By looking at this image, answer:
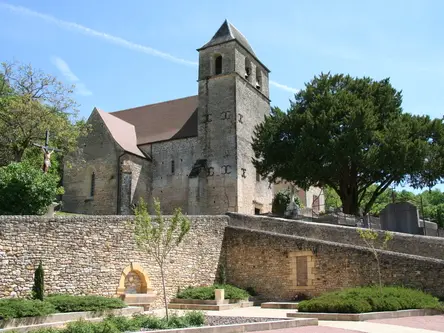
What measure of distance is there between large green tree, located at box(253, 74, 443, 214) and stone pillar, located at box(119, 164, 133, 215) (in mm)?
9179

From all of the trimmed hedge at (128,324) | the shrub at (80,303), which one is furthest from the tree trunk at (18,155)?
the trimmed hedge at (128,324)

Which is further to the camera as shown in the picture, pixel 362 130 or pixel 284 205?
pixel 284 205

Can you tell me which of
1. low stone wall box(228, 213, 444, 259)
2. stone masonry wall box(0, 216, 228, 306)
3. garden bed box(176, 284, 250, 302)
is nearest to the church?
low stone wall box(228, 213, 444, 259)

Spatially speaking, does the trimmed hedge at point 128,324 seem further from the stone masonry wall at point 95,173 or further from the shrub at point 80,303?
the stone masonry wall at point 95,173

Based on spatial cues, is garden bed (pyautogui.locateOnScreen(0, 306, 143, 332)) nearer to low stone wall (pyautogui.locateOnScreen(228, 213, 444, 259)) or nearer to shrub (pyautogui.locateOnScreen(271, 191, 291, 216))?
low stone wall (pyautogui.locateOnScreen(228, 213, 444, 259))

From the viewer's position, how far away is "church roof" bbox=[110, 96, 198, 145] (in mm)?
37094

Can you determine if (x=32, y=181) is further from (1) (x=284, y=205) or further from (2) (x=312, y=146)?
(1) (x=284, y=205)

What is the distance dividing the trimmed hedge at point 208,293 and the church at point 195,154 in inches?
521

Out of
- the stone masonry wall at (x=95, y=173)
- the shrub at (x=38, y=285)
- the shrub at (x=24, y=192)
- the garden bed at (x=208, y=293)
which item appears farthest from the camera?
the stone masonry wall at (x=95, y=173)

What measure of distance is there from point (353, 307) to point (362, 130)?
55.1 ft

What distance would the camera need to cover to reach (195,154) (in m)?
35.5

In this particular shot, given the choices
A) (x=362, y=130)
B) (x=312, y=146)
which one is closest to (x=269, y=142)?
(x=312, y=146)

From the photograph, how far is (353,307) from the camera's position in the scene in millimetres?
13320

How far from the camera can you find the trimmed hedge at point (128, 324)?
10.2 meters
